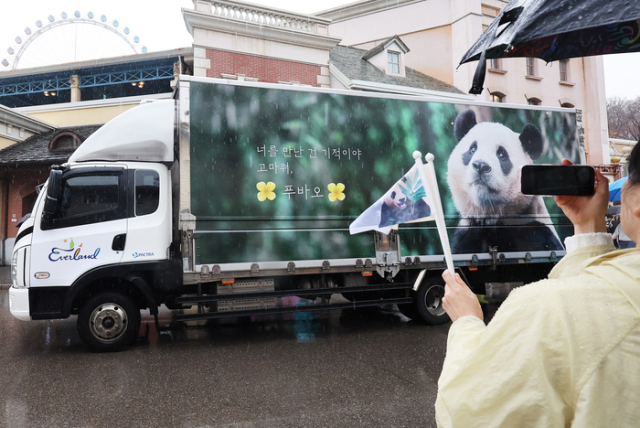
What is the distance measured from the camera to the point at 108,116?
69.9ft

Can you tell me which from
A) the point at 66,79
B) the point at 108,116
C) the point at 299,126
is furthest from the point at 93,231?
the point at 66,79

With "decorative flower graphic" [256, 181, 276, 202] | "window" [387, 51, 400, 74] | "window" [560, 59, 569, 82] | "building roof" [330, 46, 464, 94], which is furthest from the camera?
"window" [560, 59, 569, 82]

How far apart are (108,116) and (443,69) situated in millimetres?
16424

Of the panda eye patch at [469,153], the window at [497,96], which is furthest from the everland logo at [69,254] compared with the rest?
the window at [497,96]

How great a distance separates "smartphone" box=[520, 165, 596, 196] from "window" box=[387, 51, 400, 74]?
68.7ft

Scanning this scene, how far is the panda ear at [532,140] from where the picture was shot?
8.13 meters

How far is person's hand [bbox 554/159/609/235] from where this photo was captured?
1679 millimetres

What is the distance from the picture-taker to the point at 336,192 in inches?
282

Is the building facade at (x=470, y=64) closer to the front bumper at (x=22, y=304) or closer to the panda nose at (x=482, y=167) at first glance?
the panda nose at (x=482, y=167)

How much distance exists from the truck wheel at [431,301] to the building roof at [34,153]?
1532cm

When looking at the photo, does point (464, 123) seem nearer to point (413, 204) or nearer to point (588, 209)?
point (413, 204)

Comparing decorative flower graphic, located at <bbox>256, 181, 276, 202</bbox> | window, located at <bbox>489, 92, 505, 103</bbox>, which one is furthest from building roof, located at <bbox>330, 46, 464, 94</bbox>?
decorative flower graphic, located at <bbox>256, 181, 276, 202</bbox>

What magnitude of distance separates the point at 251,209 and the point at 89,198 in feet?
7.30

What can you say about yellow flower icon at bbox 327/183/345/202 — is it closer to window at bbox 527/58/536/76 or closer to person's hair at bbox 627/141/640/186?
person's hair at bbox 627/141/640/186
